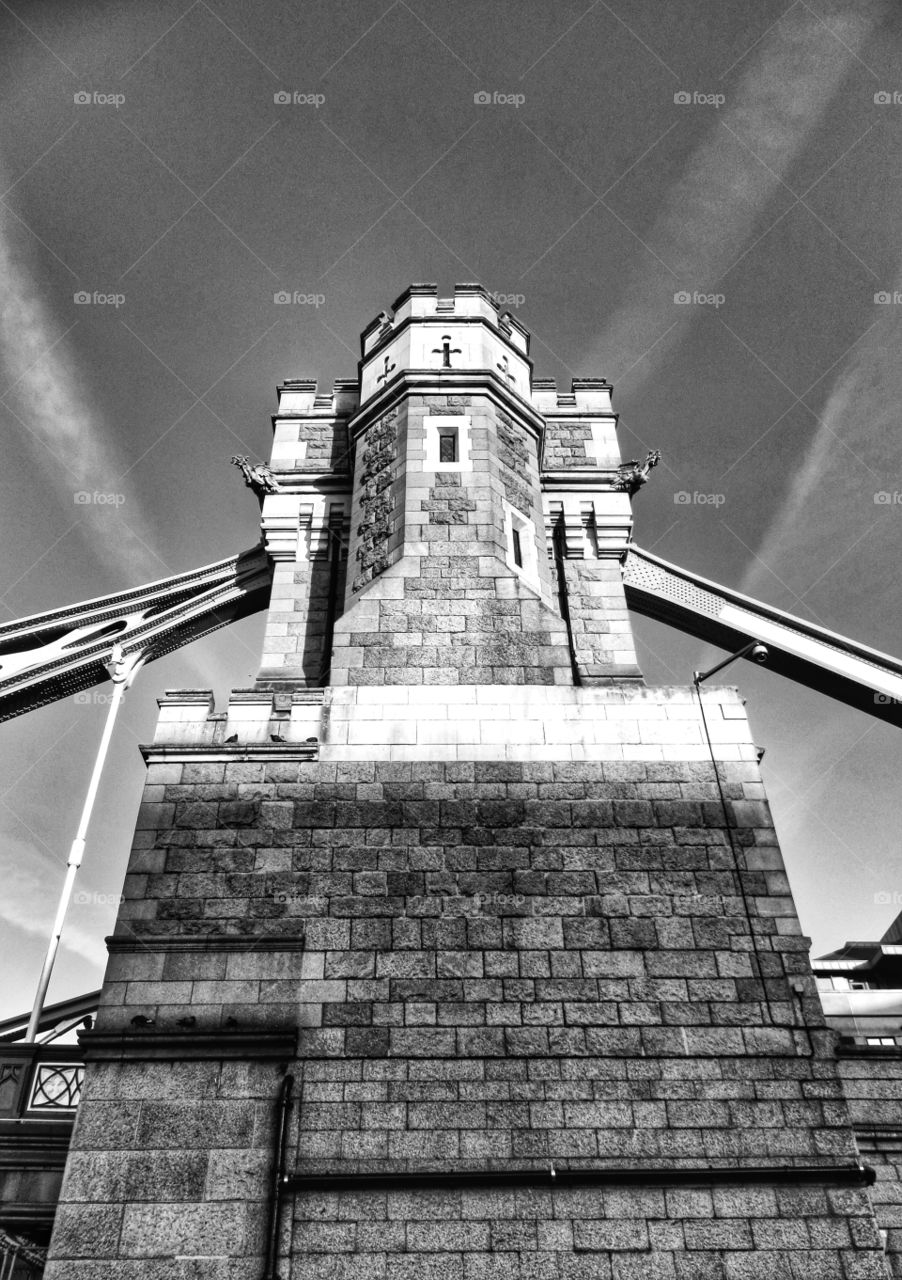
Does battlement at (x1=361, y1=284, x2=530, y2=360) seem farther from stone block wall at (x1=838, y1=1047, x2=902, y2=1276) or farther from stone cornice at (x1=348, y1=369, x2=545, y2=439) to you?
stone block wall at (x1=838, y1=1047, x2=902, y2=1276)

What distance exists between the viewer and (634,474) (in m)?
15.9

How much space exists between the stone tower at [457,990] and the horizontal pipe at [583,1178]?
0.09ft

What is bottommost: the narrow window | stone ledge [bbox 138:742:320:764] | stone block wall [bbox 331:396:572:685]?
stone ledge [bbox 138:742:320:764]

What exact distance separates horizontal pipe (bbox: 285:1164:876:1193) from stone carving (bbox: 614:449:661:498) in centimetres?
1088

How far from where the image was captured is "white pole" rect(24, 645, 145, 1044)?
9578 millimetres

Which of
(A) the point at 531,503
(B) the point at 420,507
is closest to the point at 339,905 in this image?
(B) the point at 420,507

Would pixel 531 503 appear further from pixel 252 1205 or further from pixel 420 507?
pixel 252 1205

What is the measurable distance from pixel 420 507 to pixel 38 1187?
890 cm

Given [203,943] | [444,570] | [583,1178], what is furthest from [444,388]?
[583,1178]

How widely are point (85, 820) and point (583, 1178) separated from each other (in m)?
7.14

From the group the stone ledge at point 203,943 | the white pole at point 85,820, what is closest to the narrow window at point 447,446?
the white pole at point 85,820

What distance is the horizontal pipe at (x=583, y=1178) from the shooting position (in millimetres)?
7586

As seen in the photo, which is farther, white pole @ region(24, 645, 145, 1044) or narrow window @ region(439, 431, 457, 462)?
narrow window @ region(439, 431, 457, 462)

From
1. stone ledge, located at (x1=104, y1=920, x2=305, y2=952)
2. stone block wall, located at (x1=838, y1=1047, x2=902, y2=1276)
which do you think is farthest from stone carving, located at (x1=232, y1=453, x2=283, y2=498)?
stone block wall, located at (x1=838, y1=1047, x2=902, y2=1276)
